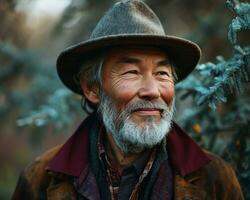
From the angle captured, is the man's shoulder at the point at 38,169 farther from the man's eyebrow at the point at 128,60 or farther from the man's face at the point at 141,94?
the man's eyebrow at the point at 128,60

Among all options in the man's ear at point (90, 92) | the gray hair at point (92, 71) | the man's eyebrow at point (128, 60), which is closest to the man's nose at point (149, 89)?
the man's eyebrow at point (128, 60)

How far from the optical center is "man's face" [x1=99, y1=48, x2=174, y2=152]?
300 cm

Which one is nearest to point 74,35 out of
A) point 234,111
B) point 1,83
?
point 1,83

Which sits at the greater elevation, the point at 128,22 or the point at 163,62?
the point at 128,22

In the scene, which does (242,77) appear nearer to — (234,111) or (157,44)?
(157,44)

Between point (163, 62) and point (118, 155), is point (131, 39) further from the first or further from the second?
point (118, 155)

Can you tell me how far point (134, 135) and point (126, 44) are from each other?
1.92 feet

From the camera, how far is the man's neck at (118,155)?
324 centimetres

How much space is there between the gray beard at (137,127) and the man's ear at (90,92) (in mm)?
218

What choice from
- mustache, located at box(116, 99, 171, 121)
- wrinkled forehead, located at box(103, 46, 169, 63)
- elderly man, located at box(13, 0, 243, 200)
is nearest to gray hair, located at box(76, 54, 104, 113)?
elderly man, located at box(13, 0, 243, 200)

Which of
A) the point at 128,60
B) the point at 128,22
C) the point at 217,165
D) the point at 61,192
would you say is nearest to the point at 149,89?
the point at 128,60

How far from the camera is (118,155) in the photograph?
3289 mm

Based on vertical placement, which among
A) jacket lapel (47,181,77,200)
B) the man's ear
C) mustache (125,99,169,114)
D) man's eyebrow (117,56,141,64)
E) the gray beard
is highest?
man's eyebrow (117,56,141,64)

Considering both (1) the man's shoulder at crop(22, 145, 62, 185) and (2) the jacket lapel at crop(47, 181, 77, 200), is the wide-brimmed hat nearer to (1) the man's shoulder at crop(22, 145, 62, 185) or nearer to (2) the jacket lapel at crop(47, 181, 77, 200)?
(1) the man's shoulder at crop(22, 145, 62, 185)
